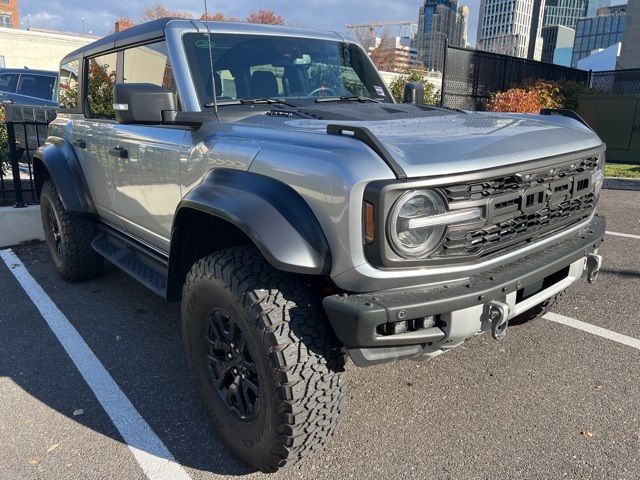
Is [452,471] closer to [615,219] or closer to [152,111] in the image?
[152,111]

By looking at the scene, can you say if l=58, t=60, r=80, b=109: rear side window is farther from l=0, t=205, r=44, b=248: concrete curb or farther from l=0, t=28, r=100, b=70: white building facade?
l=0, t=28, r=100, b=70: white building facade

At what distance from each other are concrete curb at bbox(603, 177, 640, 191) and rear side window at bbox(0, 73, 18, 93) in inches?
505

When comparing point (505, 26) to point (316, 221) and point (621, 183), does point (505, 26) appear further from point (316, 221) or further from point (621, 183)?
point (316, 221)

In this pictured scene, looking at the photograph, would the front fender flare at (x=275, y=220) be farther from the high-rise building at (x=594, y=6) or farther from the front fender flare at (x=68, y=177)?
the high-rise building at (x=594, y=6)

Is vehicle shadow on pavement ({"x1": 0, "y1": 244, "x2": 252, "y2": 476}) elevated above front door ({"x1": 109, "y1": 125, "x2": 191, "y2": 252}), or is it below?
below

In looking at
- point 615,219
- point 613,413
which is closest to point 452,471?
point 613,413

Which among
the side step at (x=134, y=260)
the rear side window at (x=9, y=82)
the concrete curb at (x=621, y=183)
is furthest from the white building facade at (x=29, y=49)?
the side step at (x=134, y=260)

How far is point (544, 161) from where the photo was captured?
2314 mm

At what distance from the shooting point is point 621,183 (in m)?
9.62

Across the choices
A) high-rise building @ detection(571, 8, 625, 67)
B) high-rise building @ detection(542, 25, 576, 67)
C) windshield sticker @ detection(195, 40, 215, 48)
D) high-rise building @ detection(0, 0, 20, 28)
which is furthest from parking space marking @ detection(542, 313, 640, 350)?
high-rise building @ detection(571, 8, 625, 67)

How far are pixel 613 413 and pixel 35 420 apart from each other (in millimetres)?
2922

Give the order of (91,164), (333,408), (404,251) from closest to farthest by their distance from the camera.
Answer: (404,251) < (333,408) < (91,164)

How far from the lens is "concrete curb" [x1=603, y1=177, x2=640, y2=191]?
9336 millimetres

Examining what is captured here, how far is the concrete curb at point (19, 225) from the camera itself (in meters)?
5.89
